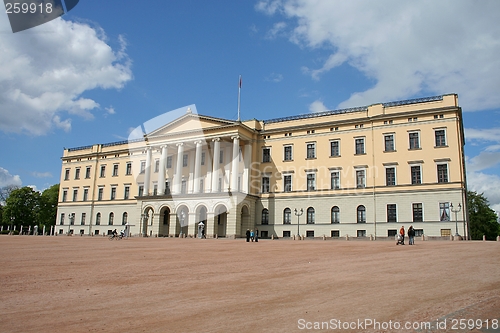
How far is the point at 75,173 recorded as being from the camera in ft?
239

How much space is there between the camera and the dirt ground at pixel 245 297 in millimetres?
6973

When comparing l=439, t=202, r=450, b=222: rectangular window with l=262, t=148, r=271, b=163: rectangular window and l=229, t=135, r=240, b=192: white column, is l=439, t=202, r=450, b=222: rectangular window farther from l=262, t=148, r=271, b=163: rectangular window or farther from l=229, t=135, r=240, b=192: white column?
l=229, t=135, r=240, b=192: white column

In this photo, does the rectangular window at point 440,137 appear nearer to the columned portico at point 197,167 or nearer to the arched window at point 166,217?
the columned portico at point 197,167

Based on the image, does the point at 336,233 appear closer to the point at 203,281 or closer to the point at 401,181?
the point at 401,181

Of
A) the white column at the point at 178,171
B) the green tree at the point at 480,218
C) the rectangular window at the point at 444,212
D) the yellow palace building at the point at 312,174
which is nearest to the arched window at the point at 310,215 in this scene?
the yellow palace building at the point at 312,174

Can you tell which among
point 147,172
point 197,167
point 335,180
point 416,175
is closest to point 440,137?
point 416,175

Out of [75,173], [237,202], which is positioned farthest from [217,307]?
[75,173]

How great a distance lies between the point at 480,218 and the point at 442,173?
141 ft

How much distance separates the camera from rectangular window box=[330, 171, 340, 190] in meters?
47.4

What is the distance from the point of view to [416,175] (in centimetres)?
4300

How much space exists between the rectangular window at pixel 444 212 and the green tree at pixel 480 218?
40559 millimetres

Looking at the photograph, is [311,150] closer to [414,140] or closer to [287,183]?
[287,183]

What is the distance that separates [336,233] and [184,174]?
23840 mm

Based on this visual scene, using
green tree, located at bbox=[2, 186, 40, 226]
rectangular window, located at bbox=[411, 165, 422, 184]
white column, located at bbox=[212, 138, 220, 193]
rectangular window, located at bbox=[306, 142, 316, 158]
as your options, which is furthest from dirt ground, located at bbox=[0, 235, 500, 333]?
green tree, located at bbox=[2, 186, 40, 226]
